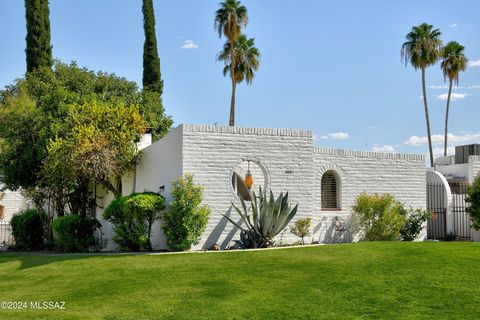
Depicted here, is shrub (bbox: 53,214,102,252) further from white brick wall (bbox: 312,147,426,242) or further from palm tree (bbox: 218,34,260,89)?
palm tree (bbox: 218,34,260,89)

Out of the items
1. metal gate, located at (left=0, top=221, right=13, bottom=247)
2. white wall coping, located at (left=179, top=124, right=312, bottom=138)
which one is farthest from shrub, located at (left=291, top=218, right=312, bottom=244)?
metal gate, located at (left=0, top=221, right=13, bottom=247)

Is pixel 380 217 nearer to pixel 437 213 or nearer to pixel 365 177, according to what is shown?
pixel 365 177

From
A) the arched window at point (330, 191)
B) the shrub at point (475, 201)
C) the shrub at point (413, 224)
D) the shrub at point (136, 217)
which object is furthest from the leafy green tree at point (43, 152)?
the shrub at point (475, 201)

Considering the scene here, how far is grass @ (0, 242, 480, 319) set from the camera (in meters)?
9.77

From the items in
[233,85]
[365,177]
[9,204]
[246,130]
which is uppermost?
[233,85]

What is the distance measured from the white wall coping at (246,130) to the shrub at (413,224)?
194 inches

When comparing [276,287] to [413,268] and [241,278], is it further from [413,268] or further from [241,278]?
[413,268]

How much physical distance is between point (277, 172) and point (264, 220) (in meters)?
1.97

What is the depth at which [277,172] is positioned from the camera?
17.9 m

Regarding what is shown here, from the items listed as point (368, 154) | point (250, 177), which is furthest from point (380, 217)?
point (250, 177)

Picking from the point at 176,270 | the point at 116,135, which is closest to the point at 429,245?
the point at 176,270

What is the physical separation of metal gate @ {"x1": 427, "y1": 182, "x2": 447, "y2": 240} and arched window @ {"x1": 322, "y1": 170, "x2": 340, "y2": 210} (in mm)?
4907

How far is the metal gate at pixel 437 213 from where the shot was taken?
22.8 m

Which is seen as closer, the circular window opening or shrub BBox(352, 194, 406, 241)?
the circular window opening
